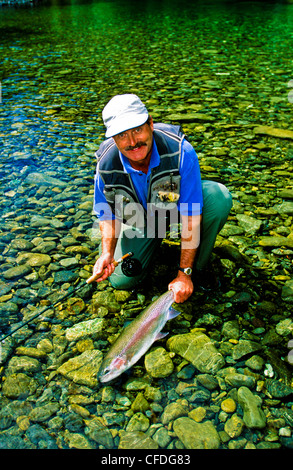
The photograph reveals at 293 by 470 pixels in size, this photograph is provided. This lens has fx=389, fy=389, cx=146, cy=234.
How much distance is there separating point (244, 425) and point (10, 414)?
175 centimetres

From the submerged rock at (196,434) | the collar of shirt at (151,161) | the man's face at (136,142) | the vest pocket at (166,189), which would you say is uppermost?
the man's face at (136,142)

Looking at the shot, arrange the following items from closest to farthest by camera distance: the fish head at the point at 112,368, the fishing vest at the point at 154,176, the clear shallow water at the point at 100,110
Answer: the fish head at the point at 112,368, the fishing vest at the point at 154,176, the clear shallow water at the point at 100,110

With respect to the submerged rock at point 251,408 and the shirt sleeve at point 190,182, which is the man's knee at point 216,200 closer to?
the shirt sleeve at point 190,182

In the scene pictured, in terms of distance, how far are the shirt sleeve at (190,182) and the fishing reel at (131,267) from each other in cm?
72

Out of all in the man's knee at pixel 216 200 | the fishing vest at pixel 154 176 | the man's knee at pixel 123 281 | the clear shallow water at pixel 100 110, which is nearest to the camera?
the fishing vest at pixel 154 176

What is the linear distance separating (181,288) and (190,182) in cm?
96

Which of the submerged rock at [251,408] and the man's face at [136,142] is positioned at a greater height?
the man's face at [136,142]

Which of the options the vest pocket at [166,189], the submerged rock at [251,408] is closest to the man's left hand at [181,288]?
the vest pocket at [166,189]

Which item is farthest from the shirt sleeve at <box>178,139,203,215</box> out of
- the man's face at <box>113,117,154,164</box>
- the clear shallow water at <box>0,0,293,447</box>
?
the clear shallow water at <box>0,0,293,447</box>

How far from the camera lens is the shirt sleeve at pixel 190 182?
352 centimetres

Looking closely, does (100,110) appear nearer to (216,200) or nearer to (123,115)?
(216,200)

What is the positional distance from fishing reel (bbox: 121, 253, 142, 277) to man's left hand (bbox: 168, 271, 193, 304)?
52 centimetres

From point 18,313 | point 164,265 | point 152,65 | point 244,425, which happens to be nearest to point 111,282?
point 164,265

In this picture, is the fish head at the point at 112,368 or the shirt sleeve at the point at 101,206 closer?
the fish head at the point at 112,368
